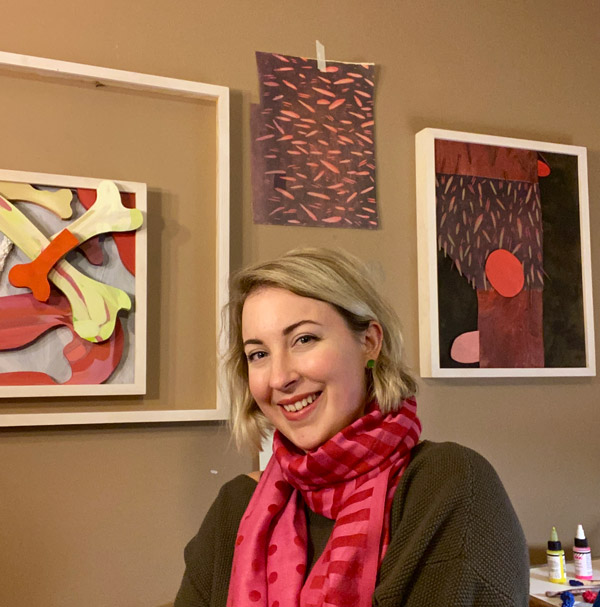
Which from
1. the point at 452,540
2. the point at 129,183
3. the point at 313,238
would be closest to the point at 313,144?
the point at 313,238

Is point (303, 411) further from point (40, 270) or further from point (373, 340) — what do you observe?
point (40, 270)

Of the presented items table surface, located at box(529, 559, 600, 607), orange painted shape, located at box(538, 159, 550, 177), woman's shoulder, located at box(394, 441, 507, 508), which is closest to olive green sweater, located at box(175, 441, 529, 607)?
woman's shoulder, located at box(394, 441, 507, 508)

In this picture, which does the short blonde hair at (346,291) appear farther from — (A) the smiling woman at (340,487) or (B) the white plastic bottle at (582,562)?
(B) the white plastic bottle at (582,562)

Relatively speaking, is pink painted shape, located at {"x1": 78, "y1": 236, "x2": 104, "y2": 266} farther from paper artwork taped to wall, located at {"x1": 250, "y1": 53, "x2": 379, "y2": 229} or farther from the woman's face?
the woman's face

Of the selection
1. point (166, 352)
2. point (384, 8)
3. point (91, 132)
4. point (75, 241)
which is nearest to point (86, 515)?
point (166, 352)

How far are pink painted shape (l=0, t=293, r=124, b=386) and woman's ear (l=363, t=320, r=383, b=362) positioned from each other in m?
0.59

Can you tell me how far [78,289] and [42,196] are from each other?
0.20 metres

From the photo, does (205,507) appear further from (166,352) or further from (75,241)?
(75,241)

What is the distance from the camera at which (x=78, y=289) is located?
4.83 ft

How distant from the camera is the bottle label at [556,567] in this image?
5.37 ft

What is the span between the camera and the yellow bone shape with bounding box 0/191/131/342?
4.74 ft

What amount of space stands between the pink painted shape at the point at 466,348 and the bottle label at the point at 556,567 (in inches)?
19.0

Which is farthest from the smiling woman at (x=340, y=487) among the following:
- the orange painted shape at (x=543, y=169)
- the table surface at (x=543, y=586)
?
the orange painted shape at (x=543, y=169)

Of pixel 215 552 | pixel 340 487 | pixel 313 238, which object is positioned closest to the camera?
pixel 340 487
